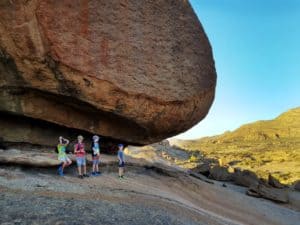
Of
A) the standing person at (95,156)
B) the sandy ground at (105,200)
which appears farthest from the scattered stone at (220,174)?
the standing person at (95,156)

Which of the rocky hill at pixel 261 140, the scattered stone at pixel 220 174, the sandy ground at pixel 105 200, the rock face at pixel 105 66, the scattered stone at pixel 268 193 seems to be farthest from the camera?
the rocky hill at pixel 261 140

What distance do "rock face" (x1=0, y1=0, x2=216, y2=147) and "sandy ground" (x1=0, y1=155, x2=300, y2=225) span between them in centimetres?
205

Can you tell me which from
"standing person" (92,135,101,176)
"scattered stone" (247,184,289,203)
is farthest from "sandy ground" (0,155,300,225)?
"scattered stone" (247,184,289,203)

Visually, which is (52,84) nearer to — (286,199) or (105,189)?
(105,189)

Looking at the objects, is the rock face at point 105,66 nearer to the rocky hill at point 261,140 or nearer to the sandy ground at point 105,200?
the sandy ground at point 105,200

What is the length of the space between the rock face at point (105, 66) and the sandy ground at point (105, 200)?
205 cm

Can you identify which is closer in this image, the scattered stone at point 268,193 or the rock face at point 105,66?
the rock face at point 105,66

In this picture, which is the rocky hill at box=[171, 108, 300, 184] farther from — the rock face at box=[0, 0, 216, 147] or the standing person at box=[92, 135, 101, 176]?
the standing person at box=[92, 135, 101, 176]

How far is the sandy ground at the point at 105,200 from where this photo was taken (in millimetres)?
8742

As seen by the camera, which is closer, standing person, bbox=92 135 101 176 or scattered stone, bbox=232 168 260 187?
standing person, bbox=92 135 101 176

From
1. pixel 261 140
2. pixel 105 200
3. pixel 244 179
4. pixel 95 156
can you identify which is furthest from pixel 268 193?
pixel 261 140

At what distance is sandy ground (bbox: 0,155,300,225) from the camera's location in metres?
8.74

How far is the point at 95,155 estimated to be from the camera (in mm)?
13234

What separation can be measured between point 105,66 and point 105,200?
15.9 ft
